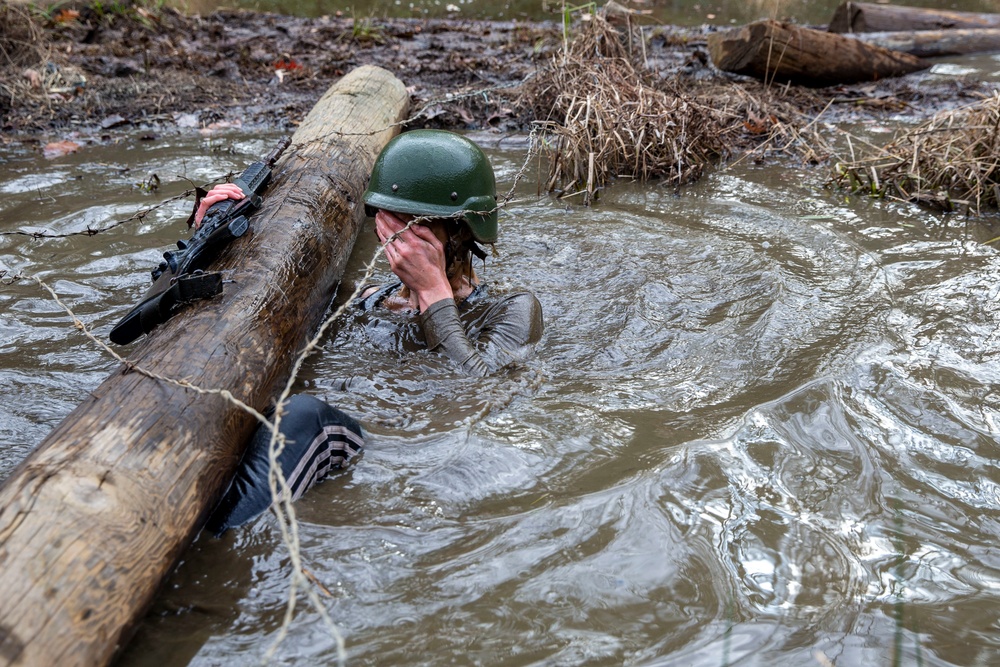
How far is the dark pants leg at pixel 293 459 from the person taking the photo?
8.70 ft

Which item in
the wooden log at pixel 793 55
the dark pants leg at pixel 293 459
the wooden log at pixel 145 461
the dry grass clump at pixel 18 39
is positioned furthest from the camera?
the wooden log at pixel 793 55

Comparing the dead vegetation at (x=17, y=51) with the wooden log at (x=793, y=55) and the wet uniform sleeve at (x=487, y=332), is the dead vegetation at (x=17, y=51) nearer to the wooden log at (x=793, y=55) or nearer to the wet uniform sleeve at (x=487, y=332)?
the wet uniform sleeve at (x=487, y=332)

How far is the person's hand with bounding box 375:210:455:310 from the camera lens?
364cm

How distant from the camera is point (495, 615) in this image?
227 cm

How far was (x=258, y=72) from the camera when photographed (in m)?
9.16

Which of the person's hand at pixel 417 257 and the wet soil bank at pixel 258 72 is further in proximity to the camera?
the wet soil bank at pixel 258 72

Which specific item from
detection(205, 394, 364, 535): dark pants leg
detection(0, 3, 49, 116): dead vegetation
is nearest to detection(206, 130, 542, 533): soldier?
detection(205, 394, 364, 535): dark pants leg

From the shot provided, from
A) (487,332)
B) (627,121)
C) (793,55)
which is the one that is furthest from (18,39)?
(793,55)

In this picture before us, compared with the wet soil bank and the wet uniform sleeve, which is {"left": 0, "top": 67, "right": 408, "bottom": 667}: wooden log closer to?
the wet uniform sleeve

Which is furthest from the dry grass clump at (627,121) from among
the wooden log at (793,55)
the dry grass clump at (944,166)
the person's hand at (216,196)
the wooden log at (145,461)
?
the person's hand at (216,196)

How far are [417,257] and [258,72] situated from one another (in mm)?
6557

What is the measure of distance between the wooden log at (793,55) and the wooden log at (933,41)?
52.1 inches

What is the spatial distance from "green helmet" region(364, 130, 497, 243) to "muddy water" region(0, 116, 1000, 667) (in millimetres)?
708

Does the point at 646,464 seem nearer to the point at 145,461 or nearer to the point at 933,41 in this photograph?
the point at 145,461
